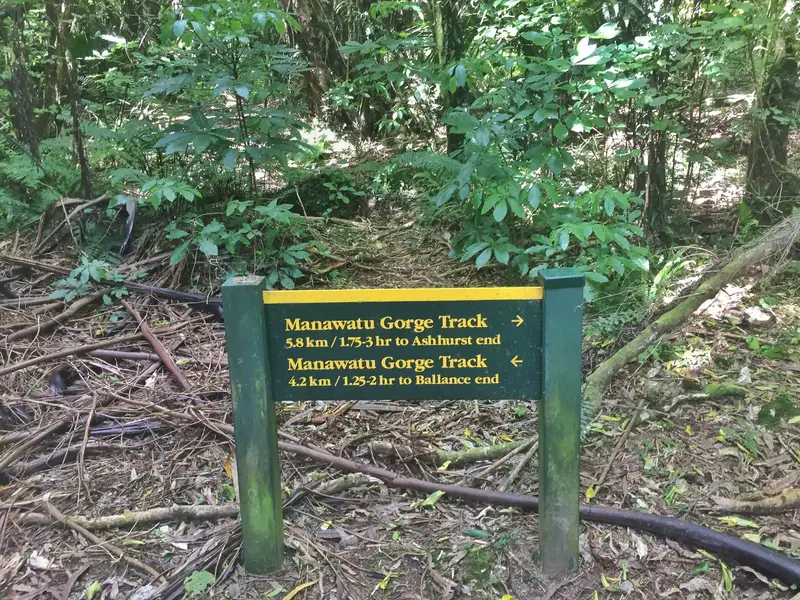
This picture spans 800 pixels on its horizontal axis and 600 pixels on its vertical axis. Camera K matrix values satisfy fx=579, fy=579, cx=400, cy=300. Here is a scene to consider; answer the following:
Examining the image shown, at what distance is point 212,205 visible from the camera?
5570 mm

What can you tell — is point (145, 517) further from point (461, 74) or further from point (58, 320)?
point (461, 74)

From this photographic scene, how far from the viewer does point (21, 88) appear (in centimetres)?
591

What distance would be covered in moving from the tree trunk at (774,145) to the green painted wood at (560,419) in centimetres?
396

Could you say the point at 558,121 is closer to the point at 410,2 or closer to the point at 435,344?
the point at 435,344

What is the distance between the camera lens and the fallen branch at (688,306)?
11.6ft

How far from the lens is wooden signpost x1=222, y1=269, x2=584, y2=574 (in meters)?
2.15

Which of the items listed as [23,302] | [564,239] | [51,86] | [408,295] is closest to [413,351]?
[408,295]

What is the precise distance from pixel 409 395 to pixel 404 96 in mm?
6722

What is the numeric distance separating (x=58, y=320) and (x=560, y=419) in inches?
153

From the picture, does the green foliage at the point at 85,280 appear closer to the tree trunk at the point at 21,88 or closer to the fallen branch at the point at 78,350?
the fallen branch at the point at 78,350

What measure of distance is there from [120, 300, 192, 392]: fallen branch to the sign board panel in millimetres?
1836

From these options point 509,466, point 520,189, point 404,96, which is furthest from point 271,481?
point 404,96

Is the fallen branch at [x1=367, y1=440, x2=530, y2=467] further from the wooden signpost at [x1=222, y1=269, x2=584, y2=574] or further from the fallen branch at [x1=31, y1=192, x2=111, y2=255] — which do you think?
the fallen branch at [x1=31, y1=192, x2=111, y2=255]

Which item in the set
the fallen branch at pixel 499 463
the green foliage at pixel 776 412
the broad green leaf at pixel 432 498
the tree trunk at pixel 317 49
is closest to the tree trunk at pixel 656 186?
the green foliage at pixel 776 412
